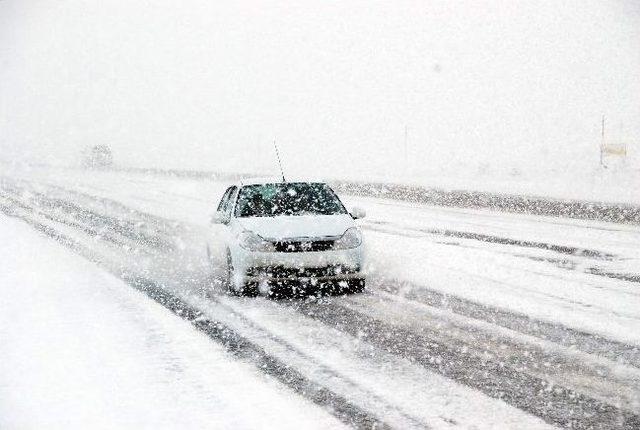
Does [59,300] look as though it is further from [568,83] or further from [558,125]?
[568,83]

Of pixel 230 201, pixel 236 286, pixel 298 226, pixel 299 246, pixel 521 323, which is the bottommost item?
pixel 521 323

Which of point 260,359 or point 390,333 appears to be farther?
point 390,333

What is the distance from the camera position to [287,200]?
9.95 meters

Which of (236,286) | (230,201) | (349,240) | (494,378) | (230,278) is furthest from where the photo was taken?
(230,201)

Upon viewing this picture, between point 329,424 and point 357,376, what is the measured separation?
1000 mm

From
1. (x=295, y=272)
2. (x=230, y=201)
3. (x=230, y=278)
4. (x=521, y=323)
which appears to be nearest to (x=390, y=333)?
(x=521, y=323)

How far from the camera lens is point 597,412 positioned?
4.92m

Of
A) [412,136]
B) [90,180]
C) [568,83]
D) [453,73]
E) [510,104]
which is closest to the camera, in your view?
[90,180]

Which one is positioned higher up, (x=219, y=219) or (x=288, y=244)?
(x=219, y=219)

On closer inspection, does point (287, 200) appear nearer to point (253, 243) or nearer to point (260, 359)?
point (253, 243)

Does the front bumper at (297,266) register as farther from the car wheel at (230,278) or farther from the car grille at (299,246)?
the car wheel at (230,278)

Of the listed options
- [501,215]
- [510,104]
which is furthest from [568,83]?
[501,215]

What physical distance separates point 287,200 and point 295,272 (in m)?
1.67

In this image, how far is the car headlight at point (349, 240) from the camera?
873 centimetres
